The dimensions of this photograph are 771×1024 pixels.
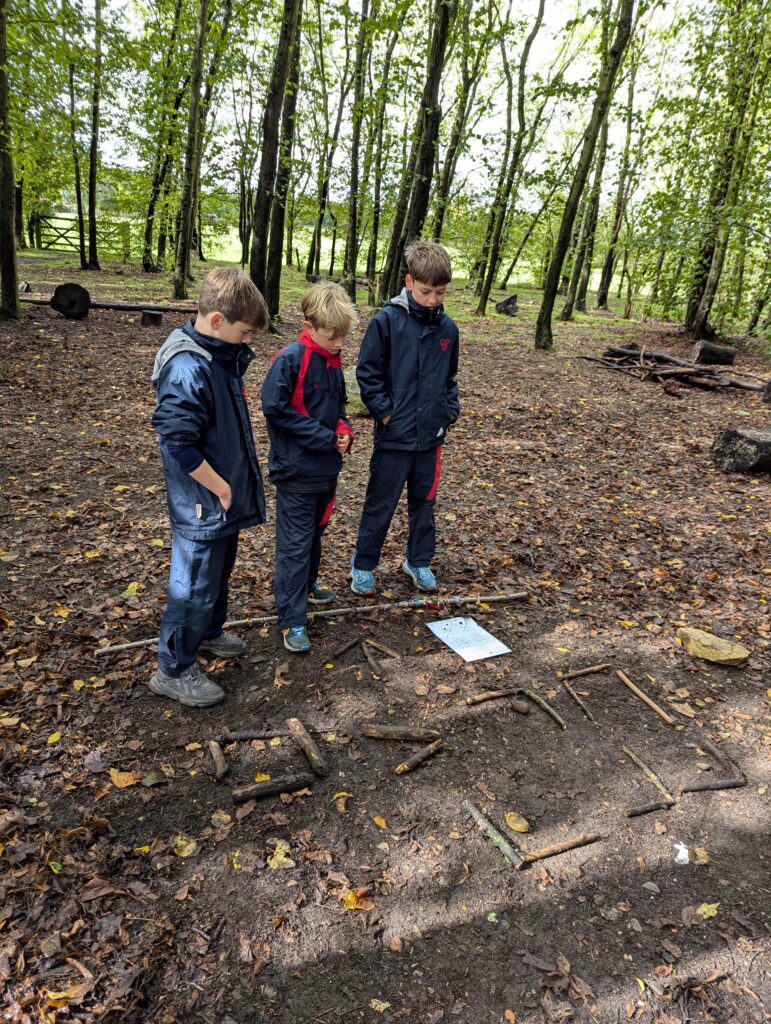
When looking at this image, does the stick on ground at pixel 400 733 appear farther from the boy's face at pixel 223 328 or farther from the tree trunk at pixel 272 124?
the tree trunk at pixel 272 124

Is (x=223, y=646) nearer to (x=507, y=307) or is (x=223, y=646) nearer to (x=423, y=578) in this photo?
(x=423, y=578)

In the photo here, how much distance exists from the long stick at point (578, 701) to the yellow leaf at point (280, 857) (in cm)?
189

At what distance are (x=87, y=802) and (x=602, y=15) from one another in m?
16.8

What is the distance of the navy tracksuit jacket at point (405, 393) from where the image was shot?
3.92m

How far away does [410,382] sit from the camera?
398 cm

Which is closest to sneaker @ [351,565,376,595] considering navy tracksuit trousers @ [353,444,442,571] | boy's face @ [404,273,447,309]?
navy tracksuit trousers @ [353,444,442,571]

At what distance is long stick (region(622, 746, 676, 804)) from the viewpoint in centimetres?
295

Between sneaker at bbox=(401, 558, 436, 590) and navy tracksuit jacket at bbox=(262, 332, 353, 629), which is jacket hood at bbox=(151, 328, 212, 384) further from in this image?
sneaker at bbox=(401, 558, 436, 590)

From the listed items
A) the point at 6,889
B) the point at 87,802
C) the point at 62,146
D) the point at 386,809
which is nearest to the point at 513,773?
the point at 386,809

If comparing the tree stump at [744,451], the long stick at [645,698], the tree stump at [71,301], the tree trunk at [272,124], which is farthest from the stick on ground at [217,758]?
the tree stump at [71,301]

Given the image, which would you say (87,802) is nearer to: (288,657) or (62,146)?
(288,657)

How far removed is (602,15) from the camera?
41.1 ft

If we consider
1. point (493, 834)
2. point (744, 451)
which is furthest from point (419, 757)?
point (744, 451)

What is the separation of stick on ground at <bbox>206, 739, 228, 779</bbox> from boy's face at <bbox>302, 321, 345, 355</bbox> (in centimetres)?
225
